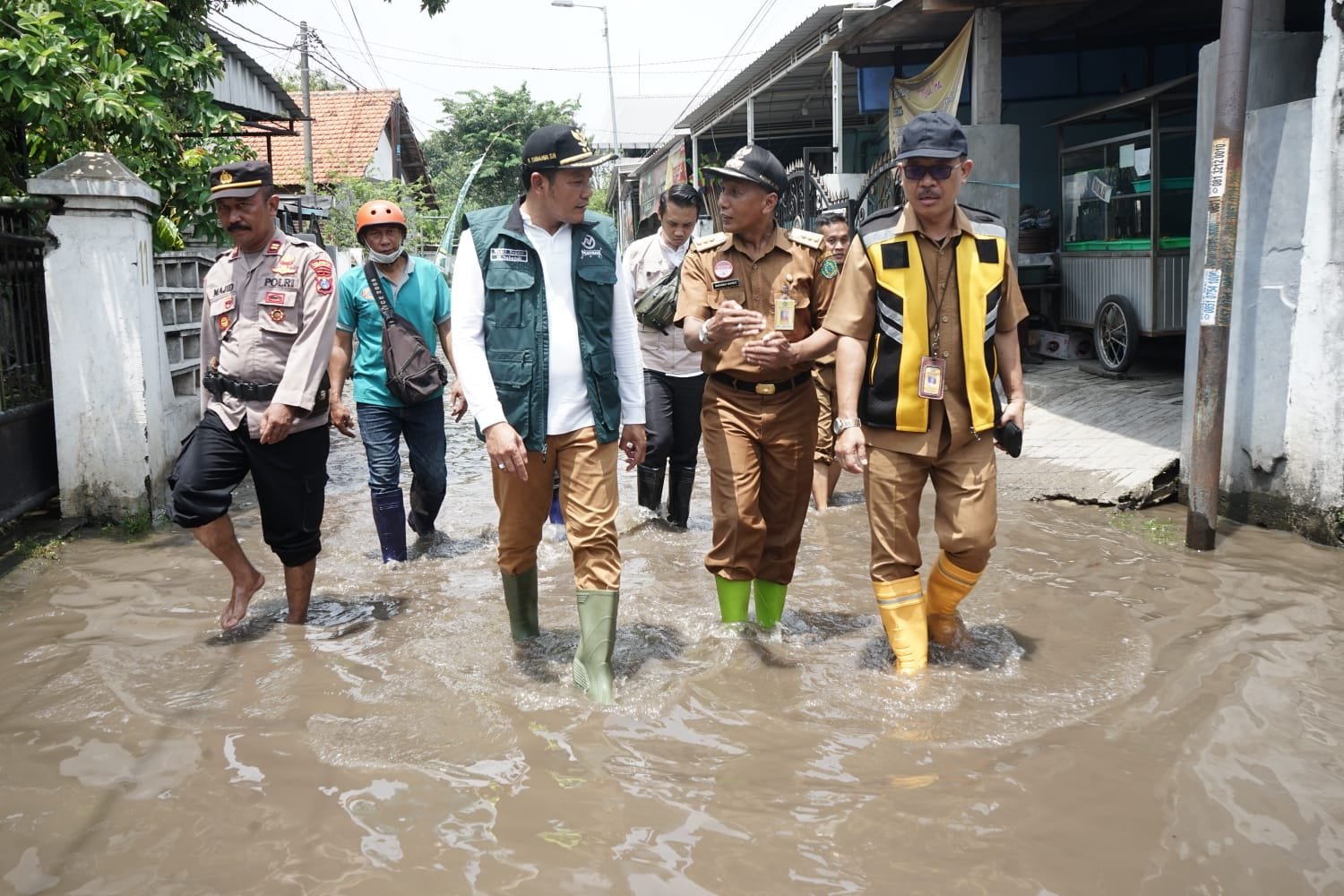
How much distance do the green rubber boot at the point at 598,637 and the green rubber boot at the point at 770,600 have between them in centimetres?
96

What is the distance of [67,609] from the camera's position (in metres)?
5.46

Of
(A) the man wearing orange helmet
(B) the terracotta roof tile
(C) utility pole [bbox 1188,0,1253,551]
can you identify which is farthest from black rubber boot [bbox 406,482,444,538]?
(B) the terracotta roof tile

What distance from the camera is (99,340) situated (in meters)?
7.05

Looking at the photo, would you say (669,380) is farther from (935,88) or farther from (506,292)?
(935,88)

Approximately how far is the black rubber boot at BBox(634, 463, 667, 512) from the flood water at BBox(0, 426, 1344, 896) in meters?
1.30

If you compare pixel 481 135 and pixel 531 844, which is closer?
pixel 531 844

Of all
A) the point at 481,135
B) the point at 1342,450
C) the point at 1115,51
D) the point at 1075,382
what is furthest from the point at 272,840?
the point at 481,135

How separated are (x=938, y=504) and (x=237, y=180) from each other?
10.1ft

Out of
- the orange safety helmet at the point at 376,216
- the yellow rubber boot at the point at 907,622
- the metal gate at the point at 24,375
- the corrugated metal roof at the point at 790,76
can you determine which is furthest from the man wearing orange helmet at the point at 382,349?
the corrugated metal roof at the point at 790,76

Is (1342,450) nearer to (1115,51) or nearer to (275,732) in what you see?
(275,732)

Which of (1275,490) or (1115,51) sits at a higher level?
(1115,51)

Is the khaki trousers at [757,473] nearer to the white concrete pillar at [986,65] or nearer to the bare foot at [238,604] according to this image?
the bare foot at [238,604]

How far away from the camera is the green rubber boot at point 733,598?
492 cm

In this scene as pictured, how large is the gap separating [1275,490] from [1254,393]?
54cm
